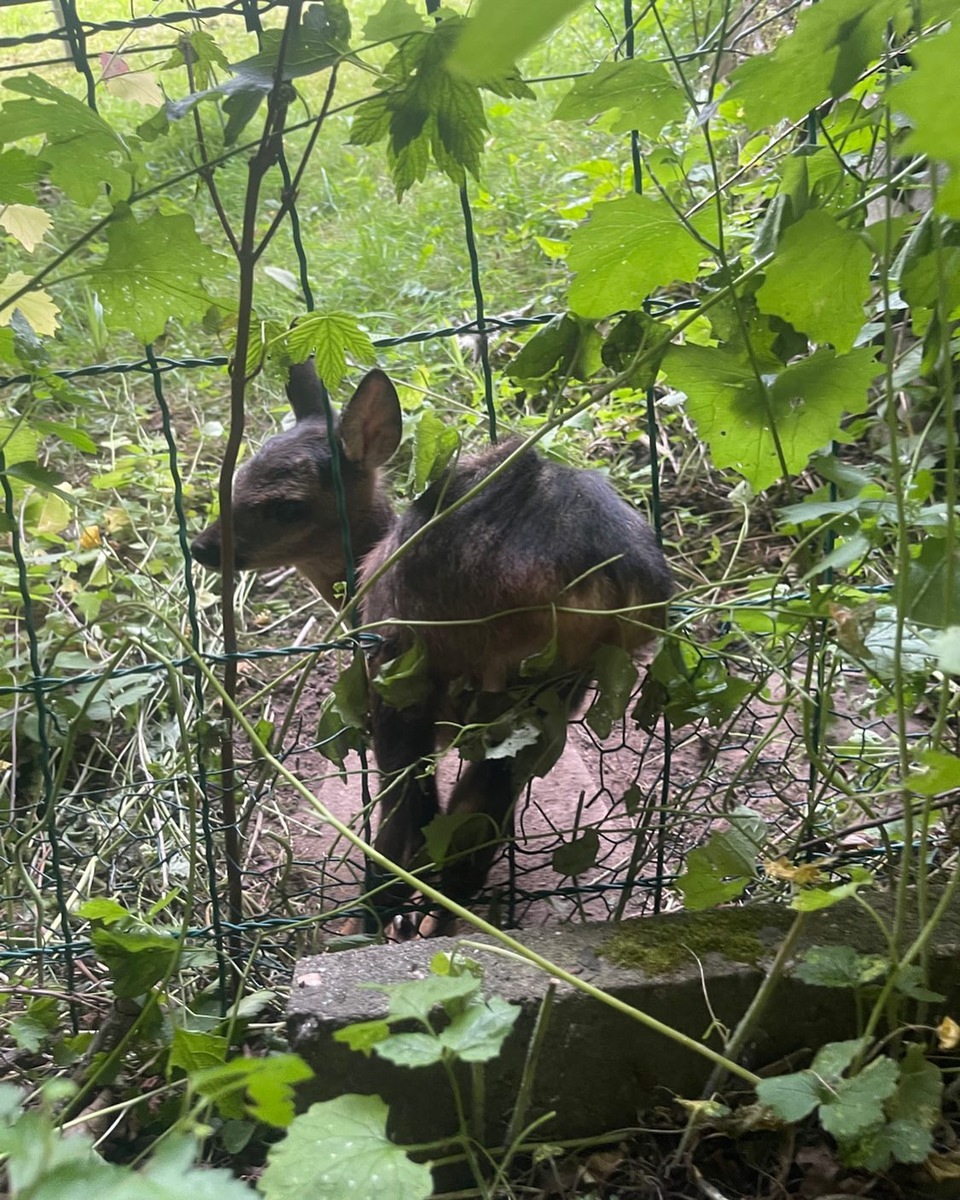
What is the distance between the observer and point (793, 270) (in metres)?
1.54

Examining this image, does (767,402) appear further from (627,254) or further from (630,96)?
(630,96)

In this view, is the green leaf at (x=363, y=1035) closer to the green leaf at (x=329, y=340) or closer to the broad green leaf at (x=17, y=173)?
the green leaf at (x=329, y=340)

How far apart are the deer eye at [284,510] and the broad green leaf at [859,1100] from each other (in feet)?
8.11

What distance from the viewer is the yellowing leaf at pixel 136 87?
1844mm

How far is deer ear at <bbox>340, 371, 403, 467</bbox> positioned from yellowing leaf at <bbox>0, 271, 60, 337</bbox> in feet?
2.91

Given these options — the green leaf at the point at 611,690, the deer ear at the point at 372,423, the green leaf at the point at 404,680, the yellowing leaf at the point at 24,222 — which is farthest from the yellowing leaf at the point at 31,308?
the green leaf at the point at 611,690

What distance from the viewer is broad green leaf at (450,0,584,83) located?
48 centimetres

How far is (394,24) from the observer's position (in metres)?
1.53

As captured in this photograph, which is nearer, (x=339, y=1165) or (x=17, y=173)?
(x=339, y=1165)

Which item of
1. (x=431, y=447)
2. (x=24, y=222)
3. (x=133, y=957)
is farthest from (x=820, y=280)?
(x=133, y=957)

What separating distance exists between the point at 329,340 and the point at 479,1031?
4.05ft

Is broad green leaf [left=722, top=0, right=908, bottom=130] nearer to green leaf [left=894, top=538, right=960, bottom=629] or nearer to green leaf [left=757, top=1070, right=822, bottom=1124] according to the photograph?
green leaf [left=894, top=538, right=960, bottom=629]

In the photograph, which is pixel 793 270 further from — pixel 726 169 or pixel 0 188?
pixel 726 169

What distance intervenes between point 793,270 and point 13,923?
8.04 feet
